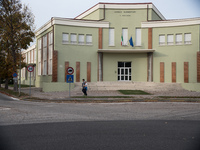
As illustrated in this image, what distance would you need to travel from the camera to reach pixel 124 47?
36.4 m

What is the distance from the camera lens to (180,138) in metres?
6.25

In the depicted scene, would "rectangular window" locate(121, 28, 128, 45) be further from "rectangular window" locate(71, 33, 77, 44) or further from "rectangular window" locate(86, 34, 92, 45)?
"rectangular window" locate(71, 33, 77, 44)

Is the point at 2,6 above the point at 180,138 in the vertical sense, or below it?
above

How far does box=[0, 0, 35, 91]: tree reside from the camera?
105 ft

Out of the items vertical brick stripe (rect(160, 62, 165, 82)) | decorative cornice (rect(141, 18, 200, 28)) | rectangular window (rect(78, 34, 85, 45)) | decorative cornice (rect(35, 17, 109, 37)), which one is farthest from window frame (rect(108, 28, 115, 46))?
vertical brick stripe (rect(160, 62, 165, 82))

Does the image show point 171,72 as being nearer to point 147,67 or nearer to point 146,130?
point 147,67

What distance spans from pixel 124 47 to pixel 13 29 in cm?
1550

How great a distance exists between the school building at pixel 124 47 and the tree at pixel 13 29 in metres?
3.84

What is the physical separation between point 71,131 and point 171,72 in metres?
29.8

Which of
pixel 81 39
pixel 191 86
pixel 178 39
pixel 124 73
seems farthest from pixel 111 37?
pixel 191 86

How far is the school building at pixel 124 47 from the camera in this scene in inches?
1362

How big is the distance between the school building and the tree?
12.6 ft

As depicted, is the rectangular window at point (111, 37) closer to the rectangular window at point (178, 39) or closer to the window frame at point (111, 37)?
the window frame at point (111, 37)

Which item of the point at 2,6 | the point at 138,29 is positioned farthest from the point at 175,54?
the point at 2,6
